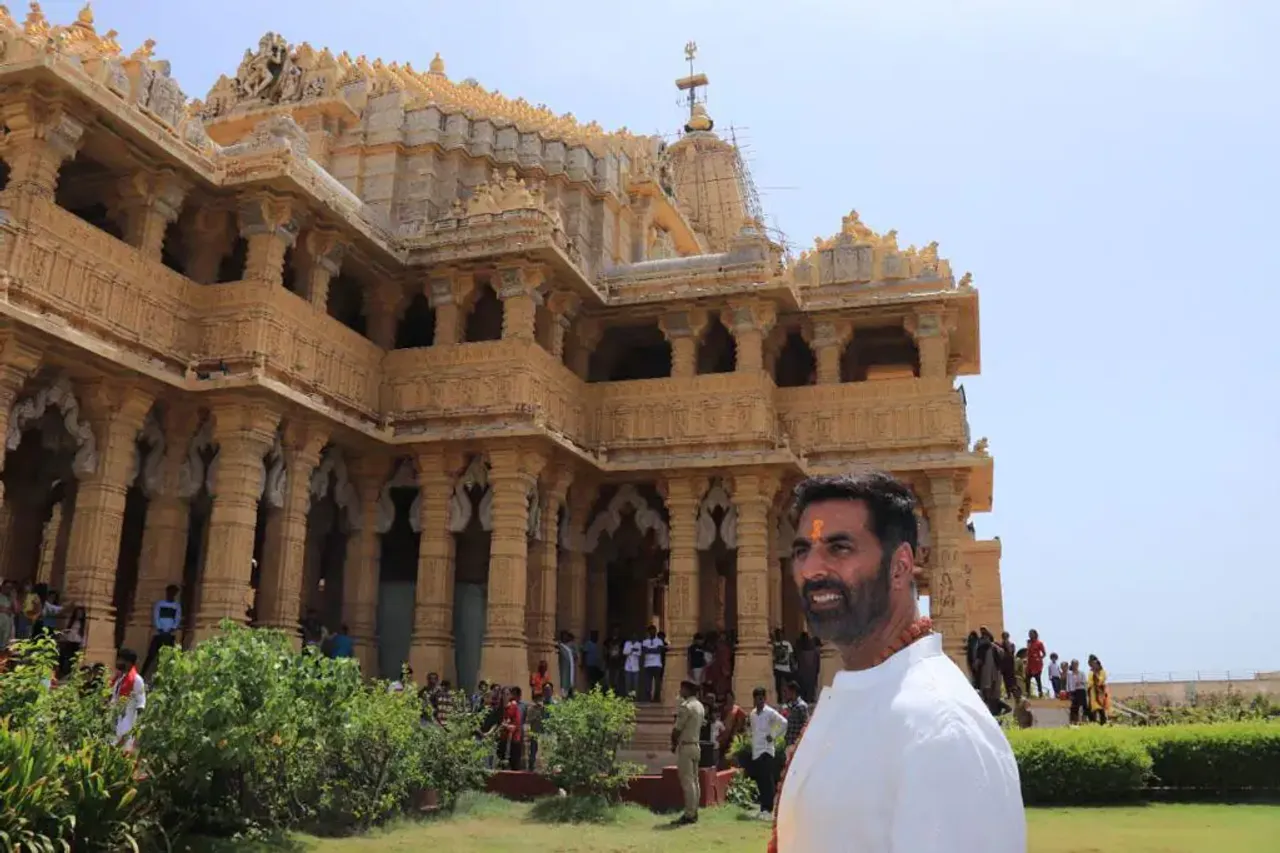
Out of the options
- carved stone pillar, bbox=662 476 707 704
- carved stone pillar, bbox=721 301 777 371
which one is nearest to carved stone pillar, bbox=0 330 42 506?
carved stone pillar, bbox=662 476 707 704

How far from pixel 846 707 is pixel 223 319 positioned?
17430mm

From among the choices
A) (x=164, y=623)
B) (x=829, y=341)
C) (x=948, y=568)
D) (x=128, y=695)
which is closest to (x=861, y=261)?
(x=829, y=341)

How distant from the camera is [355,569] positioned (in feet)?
69.0

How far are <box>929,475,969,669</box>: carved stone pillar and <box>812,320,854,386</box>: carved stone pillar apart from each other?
3432 mm

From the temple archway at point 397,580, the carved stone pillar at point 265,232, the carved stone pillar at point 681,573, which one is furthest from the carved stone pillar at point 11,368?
the carved stone pillar at point 681,573

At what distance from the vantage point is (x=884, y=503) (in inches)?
91.8

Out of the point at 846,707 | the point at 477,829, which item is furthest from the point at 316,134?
the point at 846,707

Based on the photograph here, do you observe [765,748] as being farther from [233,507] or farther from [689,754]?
[233,507]

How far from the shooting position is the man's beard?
225 centimetres

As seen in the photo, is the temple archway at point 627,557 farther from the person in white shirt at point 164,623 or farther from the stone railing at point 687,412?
the person in white shirt at point 164,623

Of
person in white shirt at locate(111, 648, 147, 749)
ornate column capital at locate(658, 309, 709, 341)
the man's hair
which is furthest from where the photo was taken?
ornate column capital at locate(658, 309, 709, 341)

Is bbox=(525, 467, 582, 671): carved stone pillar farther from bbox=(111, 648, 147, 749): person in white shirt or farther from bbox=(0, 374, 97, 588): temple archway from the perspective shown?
bbox=(111, 648, 147, 749): person in white shirt

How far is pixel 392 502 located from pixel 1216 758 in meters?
15.1

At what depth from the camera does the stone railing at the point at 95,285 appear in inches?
577
